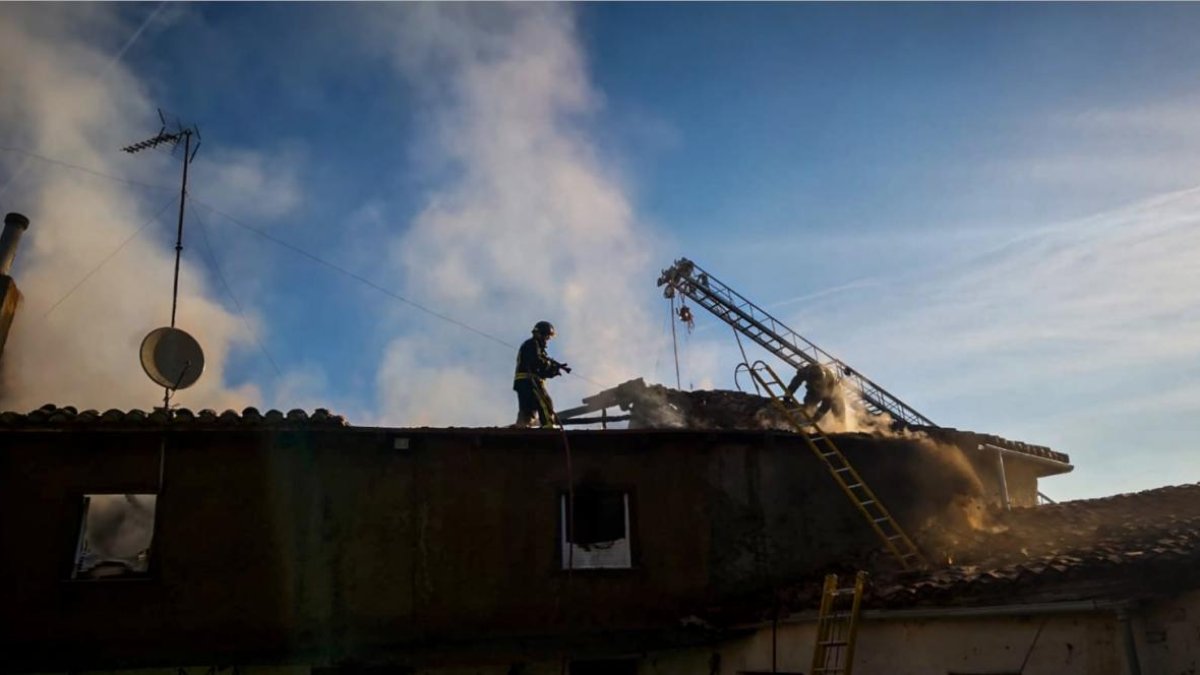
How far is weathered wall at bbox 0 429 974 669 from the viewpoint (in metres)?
12.9

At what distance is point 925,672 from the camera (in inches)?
432

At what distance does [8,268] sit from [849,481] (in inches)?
639

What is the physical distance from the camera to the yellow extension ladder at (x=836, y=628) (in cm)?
1104

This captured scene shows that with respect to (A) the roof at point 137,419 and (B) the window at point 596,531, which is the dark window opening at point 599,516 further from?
(A) the roof at point 137,419

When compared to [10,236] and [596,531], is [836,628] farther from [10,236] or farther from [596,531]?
[10,236]

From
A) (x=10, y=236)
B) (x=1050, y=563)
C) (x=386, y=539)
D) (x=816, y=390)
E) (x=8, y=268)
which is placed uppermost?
(x=10, y=236)

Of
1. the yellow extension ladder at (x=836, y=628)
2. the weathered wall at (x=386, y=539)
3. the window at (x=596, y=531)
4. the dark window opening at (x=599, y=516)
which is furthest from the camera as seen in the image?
the dark window opening at (x=599, y=516)

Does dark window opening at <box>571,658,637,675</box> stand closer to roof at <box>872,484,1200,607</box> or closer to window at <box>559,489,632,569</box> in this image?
window at <box>559,489,632,569</box>

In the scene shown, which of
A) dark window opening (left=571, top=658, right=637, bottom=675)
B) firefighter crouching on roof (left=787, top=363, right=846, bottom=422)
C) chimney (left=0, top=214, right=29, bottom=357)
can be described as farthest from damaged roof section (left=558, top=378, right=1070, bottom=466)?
chimney (left=0, top=214, right=29, bottom=357)

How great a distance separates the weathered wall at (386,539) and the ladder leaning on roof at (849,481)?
294 millimetres

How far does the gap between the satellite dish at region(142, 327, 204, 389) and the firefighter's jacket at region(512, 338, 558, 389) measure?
554 cm

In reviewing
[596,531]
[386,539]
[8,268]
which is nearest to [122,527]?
[386,539]

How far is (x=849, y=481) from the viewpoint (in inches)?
600

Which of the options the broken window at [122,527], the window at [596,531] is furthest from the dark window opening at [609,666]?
the broken window at [122,527]
